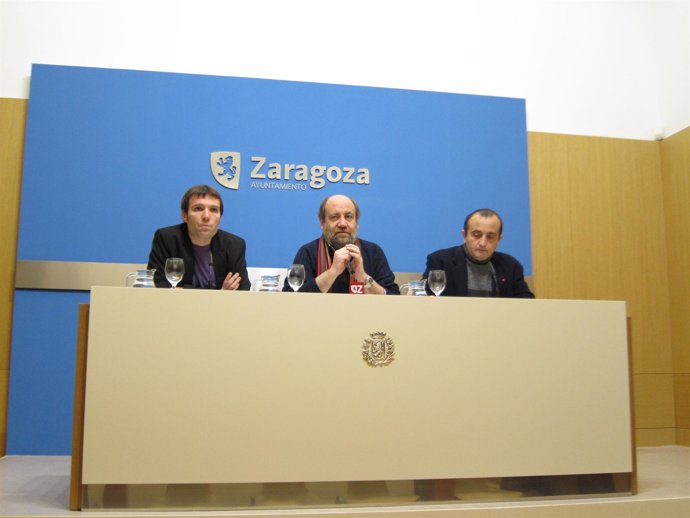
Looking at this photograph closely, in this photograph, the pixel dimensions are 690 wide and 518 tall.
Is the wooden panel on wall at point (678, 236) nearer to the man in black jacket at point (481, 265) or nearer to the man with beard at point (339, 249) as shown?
the man in black jacket at point (481, 265)

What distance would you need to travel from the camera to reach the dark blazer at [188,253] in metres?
2.99

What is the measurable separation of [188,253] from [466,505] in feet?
5.13

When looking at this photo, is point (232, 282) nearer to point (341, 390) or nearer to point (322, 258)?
point (341, 390)

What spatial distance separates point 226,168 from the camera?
168 inches

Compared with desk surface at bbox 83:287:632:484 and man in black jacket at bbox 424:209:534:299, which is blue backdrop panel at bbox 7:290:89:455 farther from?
man in black jacket at bbox 424:209:534:299

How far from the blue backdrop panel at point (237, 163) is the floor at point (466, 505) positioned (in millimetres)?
1116

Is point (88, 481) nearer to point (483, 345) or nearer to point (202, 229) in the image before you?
point (202, 229)

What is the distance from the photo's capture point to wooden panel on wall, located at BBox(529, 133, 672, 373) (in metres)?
4.66

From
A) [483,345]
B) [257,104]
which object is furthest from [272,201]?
[483,345]

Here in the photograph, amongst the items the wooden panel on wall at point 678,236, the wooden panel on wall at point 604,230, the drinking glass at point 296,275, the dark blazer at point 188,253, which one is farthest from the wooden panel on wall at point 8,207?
the wooden panel on wall at point 678,236

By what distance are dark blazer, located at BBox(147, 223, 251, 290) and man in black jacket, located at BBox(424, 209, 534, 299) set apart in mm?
956

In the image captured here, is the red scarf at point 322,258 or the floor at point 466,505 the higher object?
the red scarf at point 322,258

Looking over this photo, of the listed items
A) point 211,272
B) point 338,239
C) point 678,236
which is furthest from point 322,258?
point 678,236

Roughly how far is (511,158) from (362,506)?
2941 mm
